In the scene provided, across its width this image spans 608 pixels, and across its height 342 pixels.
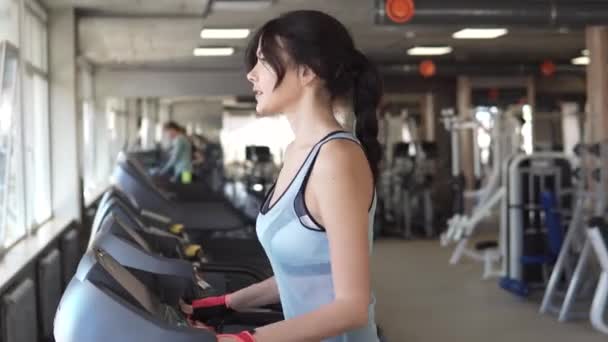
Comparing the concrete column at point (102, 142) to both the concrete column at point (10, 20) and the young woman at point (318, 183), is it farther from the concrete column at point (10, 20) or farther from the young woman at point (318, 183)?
the young woman at point (318, 183)

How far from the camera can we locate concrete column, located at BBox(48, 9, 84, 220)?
7012 mm

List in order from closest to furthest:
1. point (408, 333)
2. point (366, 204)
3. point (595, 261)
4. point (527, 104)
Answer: point (366, 204)
point (408, 333)
point (595, 261)
point (527, 104)

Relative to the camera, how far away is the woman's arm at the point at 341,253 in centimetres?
135

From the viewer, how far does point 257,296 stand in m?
1.96

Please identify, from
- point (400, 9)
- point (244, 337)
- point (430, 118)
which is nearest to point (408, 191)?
point (430, 118)

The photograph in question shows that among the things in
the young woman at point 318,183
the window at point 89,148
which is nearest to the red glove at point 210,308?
the young woman at point 318,183

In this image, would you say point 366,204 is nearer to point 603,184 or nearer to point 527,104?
point 603,184

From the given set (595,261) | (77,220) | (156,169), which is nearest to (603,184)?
(595,261)

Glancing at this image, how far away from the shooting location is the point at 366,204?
139cm

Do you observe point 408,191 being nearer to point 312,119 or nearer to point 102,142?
point 102,142

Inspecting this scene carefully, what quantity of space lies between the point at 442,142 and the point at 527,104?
1522mm

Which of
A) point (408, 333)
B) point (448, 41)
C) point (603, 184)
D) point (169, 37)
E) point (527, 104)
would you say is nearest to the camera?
point (408, 333)

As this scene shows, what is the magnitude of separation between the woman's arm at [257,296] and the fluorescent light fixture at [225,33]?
7535 mm

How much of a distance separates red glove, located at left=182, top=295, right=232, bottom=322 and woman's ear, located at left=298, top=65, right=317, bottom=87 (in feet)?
2.45
